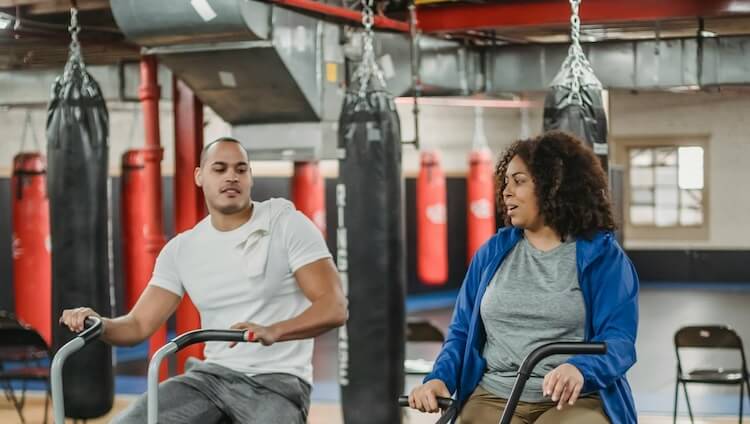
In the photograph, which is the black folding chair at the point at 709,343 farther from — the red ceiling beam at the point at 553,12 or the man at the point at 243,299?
the man at the point at 243,299

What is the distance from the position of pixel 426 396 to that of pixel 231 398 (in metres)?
0.63

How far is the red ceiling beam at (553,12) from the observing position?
→ 5941 millimetres

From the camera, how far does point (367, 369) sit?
17.1ft

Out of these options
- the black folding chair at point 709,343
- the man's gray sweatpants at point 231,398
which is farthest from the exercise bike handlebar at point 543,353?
the black folding chair at point 709,343

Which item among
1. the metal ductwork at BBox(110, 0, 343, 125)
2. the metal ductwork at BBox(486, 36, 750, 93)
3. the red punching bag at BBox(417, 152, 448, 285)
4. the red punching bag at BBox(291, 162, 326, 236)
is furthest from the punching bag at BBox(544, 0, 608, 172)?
the red punching bag at BBox(417, 152, 448, 285)

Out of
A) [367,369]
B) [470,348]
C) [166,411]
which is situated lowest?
[367,369]

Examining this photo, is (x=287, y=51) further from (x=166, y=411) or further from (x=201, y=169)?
(x=166, y=411)

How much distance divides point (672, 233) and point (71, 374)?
11.1 meters

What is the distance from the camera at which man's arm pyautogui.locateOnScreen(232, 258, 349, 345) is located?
A: 2783 mm

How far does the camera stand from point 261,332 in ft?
8.87

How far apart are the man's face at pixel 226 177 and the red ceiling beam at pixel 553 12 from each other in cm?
338

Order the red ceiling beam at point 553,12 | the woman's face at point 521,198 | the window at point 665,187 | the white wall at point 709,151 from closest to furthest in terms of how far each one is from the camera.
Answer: the woman's face at point 521,198 < the red ceiling beam at point 553,12 < the white wall at point 709,151 < the window at point 665,187

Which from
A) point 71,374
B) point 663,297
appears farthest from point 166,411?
point 663,297

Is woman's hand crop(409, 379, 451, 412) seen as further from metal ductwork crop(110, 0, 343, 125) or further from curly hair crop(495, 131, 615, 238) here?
metal ductwork crop(110, 0, 343, 125)
